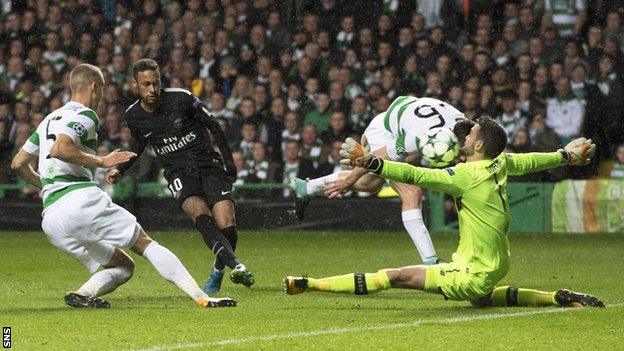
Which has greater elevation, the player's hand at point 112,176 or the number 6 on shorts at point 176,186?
the player's hand at point 112,176

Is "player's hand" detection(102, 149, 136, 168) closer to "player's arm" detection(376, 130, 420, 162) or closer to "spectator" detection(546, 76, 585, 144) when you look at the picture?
"player's arm" detection(376, 130, 420, 162)

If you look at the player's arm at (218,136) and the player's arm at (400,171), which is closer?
the player's arm at (400,171)

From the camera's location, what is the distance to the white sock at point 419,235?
10750 millimetres

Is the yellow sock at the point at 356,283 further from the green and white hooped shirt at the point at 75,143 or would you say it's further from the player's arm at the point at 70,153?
the green and white hooped shirt at the point at 75,143

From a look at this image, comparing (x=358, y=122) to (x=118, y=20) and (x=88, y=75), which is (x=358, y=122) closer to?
(x=118, y=20)

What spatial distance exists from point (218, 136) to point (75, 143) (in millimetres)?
1754

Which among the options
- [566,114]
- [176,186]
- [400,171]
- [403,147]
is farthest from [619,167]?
[400,171]

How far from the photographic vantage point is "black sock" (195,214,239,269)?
9.88 metres

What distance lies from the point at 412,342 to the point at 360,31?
41.9 feet

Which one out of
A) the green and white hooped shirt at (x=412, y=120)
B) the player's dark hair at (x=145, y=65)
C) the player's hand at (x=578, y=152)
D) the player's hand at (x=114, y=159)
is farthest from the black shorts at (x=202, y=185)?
the player's hand at (x=578, y=152)

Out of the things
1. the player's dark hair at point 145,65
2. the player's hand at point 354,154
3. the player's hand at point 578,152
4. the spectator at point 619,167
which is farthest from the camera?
the spectator at point 619,167

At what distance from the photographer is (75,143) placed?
351 inches

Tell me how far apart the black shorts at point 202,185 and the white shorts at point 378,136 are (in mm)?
1463

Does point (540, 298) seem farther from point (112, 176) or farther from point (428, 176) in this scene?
point (112, 176)
